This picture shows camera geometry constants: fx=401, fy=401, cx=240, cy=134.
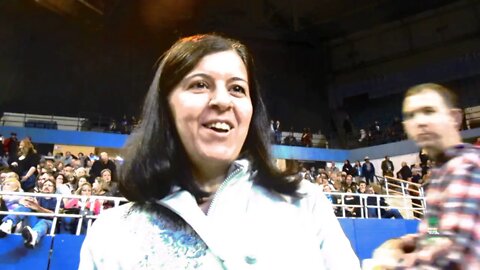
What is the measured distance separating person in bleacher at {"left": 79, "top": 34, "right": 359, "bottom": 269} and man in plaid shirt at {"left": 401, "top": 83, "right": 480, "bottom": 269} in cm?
35

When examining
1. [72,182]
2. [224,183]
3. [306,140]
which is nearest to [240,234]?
[224,183]

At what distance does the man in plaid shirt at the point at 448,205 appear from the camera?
0.98 metres

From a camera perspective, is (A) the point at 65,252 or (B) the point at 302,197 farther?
(A) the point at 65,252

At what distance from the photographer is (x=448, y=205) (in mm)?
1073

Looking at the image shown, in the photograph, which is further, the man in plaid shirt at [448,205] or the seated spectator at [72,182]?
the seated spectator at [72,182]

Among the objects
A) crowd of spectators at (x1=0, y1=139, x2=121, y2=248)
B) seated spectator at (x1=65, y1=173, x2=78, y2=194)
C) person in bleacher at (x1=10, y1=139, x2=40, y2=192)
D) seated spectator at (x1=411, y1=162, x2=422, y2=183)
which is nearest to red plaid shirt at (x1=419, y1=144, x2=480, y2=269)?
crowd of spectators at (x1=0, y1=139, x2=121, y2=248)

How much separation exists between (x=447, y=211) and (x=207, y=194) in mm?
685

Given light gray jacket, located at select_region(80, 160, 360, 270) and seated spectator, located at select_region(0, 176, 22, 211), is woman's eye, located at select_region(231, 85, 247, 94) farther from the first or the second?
seated spectator, located at select_region(0, 176, 22, 211)

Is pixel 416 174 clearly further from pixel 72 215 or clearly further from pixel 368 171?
pixel 72 215

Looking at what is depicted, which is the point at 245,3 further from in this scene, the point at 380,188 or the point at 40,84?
the point at 380,188

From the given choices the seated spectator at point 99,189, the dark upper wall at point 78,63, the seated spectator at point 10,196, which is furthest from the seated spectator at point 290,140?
the seated spectator at point 10,196

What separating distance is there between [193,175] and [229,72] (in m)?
0.22

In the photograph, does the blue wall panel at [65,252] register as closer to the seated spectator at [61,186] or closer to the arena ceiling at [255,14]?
the seated spectator at [61,186]

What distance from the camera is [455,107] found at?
1464 mm
